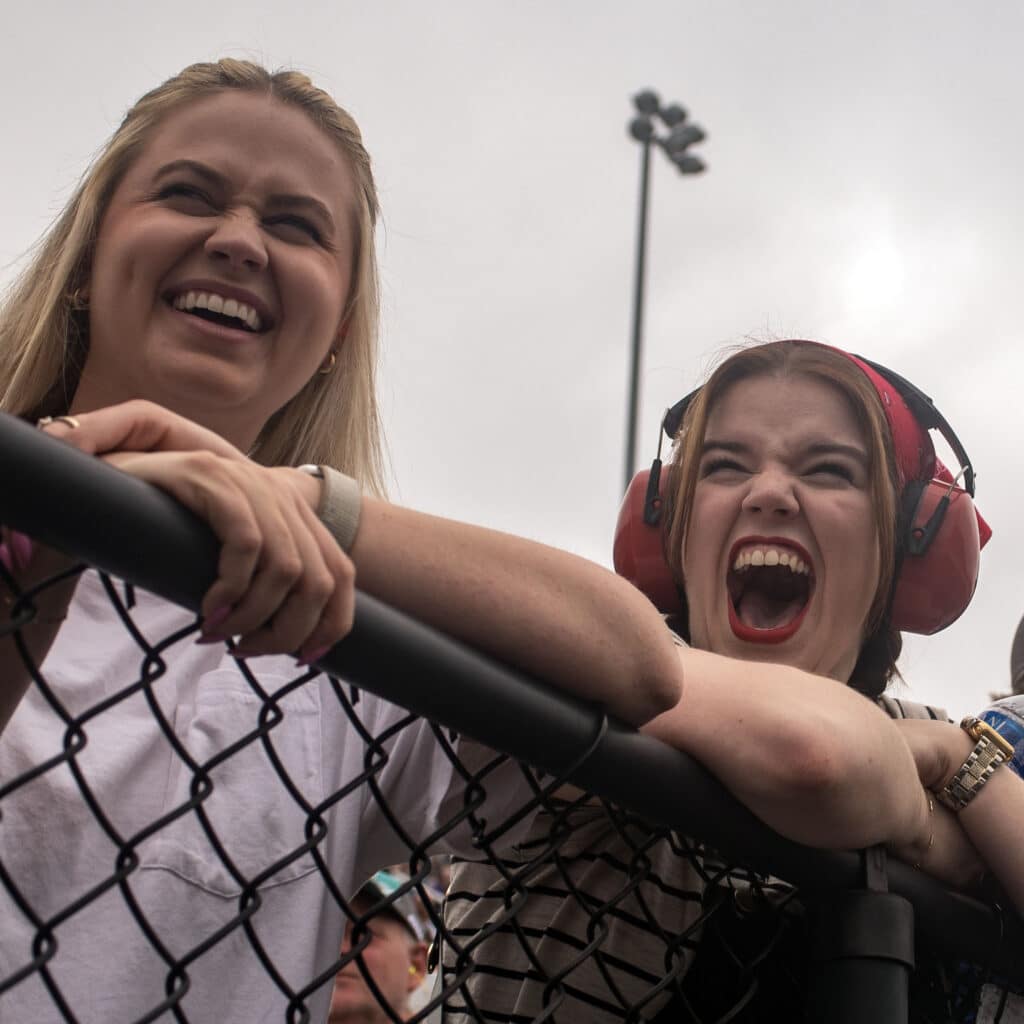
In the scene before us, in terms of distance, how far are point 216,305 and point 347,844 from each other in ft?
2.68

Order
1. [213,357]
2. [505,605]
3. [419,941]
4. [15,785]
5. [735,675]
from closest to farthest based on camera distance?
1. [15,785]
2. [505,605]
3. [735,675]
4. [213,357]
5. [419,941]

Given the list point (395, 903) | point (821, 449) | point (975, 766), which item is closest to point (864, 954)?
point (975, 766)

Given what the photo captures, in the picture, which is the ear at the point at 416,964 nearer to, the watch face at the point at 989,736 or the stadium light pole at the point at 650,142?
the watch face at the point at 989,736

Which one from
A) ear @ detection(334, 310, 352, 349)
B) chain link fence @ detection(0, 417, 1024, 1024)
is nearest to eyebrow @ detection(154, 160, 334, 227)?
ear @ detection(334, 310, 352, 349)

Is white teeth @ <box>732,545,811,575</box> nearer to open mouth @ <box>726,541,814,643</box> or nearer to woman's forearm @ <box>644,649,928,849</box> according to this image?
open mouth @ <box>726,541,814,643</box>

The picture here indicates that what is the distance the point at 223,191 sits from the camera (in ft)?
6.53

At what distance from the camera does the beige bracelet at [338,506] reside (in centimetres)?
115

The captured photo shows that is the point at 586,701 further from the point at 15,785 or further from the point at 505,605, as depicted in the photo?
the point at 15,785

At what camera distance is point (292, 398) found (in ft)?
7.14

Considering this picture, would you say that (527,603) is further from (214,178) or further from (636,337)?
(636,337)

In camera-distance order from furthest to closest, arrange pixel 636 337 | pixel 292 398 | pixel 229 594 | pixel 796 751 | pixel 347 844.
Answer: pixel 636 337, pixel 292 398, pixel 347 844, pixel 796 751, pixel 229 594

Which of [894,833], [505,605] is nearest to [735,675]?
[894,833]

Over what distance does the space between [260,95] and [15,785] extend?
1.48 meters

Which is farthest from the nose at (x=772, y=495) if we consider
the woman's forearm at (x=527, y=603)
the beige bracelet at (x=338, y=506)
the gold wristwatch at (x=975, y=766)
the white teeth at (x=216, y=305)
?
the beige bracelet at (x=338, y=506)
